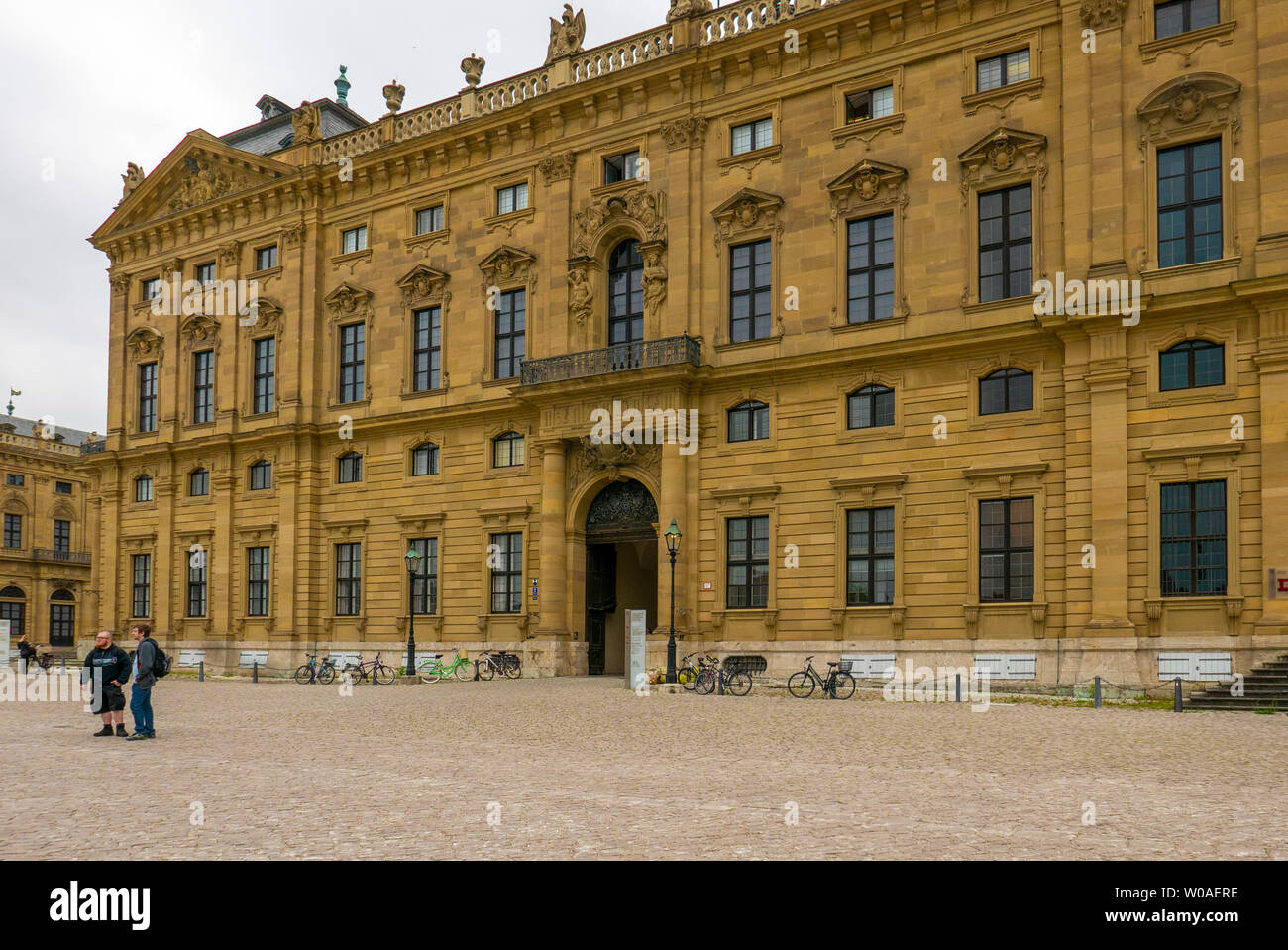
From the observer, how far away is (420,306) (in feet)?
140

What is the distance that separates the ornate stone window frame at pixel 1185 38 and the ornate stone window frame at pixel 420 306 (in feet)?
78.6

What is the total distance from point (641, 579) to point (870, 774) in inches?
1140

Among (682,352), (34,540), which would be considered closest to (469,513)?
(682,352)

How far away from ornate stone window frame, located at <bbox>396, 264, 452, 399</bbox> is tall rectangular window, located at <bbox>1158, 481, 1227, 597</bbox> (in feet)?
80.4

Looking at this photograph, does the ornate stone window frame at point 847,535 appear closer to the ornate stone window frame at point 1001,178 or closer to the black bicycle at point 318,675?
the ornate stone window frame at point 1001,178

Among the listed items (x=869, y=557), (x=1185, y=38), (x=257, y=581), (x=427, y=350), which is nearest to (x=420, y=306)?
(x=427, y=350)

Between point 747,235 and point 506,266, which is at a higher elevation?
point 506,266

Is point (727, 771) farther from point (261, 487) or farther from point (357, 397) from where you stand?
point (261, 487)

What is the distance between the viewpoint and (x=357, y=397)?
44562 mm

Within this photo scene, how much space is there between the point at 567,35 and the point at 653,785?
33095mm

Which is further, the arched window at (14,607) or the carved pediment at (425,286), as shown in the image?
the arched window at (14,607)

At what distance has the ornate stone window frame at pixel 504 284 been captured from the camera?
3981 centimetres

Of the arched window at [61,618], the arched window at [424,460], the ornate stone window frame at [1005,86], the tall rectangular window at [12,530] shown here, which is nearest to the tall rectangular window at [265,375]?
the arched window at [424,460]

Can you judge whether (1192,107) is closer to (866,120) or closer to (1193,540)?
(866,120)
